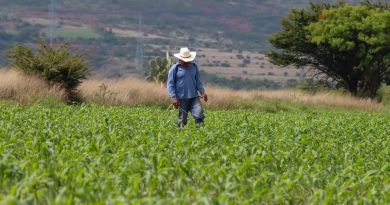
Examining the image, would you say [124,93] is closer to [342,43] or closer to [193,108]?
[193,108]

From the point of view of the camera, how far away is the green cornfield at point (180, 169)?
7.54 meters

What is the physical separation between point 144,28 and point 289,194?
188 m

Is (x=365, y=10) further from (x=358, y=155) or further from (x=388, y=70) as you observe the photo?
(x=358, y=155)

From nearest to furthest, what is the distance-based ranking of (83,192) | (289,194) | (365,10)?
1. (83,192)
2. (289,194)
3. (365,10)

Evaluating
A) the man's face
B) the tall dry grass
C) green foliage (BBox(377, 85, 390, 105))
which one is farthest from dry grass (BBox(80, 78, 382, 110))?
the man's face

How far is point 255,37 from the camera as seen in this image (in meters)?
197

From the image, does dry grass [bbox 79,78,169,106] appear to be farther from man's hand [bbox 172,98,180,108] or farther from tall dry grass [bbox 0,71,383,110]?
man's hand [bbox 172,98,180,108]

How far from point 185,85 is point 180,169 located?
744 centimetres

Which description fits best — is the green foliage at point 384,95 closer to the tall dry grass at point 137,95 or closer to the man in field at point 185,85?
the tall dry grass at point 137,95

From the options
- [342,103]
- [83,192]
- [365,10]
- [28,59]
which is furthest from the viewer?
[365,10]

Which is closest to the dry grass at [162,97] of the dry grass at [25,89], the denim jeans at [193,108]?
the dry grass at [25,89]

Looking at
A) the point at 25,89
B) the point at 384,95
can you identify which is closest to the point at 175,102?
the point at 25,89

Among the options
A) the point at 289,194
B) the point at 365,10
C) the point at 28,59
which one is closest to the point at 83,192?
the point at 289,194

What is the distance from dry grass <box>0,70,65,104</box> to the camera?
84.6 feet
